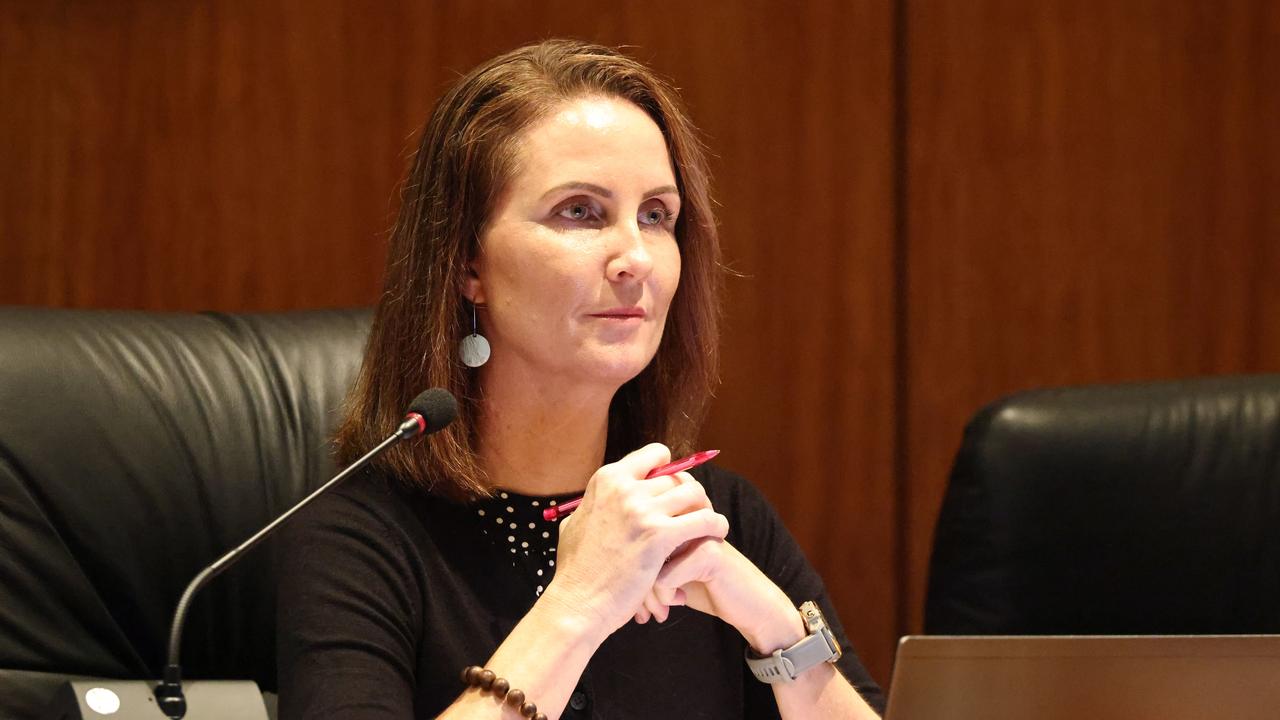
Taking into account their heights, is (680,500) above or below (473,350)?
below

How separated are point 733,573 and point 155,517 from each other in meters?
0.67

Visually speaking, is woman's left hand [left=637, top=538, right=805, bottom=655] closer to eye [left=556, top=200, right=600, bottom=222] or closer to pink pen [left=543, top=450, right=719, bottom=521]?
pink pen [left=543, top=450, right=719, bottom=521]

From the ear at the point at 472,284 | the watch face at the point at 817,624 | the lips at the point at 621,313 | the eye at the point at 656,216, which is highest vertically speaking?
the eye at the point at 656,216

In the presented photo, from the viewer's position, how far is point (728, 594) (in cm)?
144

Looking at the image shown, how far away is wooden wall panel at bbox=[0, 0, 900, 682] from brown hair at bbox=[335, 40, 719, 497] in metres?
0.77

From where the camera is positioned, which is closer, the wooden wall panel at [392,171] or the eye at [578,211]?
the eye at [578,211]

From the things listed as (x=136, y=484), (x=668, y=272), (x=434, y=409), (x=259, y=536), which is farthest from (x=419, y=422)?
(x=136, y=484)

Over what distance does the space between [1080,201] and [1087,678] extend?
1619mm

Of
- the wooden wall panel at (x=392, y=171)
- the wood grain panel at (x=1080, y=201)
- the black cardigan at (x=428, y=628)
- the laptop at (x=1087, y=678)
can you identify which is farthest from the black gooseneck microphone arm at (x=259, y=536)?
the wood grain panel at (x=1080, y=201)

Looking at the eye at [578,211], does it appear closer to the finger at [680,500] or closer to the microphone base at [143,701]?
the finger at [680,500]

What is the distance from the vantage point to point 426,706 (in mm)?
1461

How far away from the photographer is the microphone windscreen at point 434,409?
1.30 m

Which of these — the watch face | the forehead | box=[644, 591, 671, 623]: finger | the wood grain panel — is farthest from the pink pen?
the wood grain panel

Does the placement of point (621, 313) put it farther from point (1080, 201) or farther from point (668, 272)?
point (1080, 201)
